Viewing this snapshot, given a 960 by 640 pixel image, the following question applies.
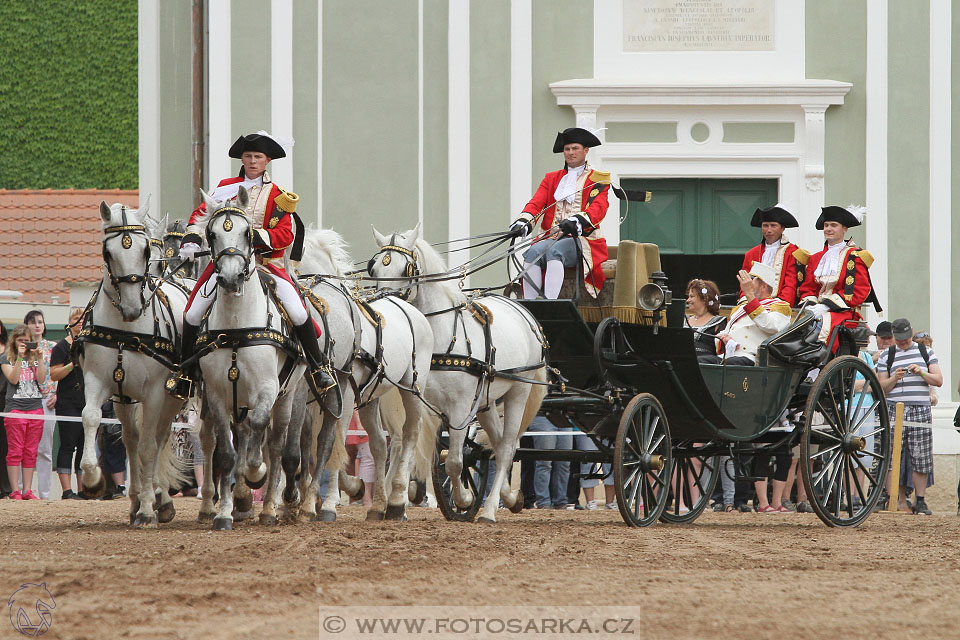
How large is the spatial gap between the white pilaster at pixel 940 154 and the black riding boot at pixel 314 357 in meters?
9.79

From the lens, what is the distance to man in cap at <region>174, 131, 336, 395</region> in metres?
9.45

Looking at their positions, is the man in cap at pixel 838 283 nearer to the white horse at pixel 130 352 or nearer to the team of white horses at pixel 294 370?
the team of white horses at pixel 294 370

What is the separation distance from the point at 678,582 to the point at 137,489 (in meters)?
4.68

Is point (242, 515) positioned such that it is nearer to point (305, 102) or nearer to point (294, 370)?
point (294, 370)

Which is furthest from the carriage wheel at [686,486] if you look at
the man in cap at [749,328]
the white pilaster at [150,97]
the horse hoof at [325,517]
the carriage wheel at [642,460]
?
the white pilaster at [150,97]

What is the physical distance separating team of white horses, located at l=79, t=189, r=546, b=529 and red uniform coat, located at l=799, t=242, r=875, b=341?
97.5 inches

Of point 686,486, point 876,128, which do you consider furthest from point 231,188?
point 876,128

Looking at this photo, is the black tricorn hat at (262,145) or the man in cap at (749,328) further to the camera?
the man in cap at (749,328)

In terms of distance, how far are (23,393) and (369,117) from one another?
5316mm

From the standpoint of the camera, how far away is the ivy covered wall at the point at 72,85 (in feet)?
106

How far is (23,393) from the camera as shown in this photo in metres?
14.7

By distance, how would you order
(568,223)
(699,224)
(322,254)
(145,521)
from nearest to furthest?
(145,521), (568,223), (322,254), (699,224)

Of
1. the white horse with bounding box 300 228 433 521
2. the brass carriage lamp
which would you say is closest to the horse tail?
the white horse with bounding box 300 228 433 521

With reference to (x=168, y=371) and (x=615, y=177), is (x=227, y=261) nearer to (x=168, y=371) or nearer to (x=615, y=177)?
(x=168, y=371)
